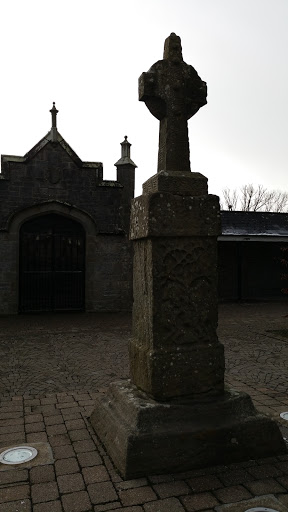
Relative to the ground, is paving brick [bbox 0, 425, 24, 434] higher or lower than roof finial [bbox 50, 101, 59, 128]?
lower

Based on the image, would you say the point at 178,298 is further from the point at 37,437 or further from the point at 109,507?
the point at 37,437

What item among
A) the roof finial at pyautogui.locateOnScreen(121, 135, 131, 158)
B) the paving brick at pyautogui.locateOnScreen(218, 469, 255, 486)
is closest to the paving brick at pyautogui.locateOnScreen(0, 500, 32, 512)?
the paving brick at pyautogui.locateOnScreen(218, 469, 255, 486)

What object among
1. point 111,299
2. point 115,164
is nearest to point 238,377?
point 111,299

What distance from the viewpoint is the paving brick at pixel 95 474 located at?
2934 mm

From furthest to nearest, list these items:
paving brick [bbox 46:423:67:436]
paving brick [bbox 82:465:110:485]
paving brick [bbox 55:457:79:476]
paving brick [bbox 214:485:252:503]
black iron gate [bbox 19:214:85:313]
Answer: black iron gate [bbox 19:214:85:313]
paving brick [bbox 46:423:67:436]
paving brick [bbox 55:457:79:476]
paving brick [bbox 82:465:110:485]
paving brick [bbox 214:485:252:503]

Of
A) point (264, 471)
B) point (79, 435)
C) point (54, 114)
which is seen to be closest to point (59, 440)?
point (79, 435)

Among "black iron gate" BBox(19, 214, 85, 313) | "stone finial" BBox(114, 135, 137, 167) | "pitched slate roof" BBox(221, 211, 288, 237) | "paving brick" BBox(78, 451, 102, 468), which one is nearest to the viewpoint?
"paving brick" BBox(78, 451, 102, 468)

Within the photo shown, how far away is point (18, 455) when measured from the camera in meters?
3.33

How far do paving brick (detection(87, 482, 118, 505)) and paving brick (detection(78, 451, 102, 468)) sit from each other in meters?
0.31

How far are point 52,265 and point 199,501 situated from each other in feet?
35.8

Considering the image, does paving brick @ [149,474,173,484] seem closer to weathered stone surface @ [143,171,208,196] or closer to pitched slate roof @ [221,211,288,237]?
weathered stone surface @ [143,171,208,196]

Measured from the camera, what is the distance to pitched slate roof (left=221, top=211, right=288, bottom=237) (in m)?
17.6

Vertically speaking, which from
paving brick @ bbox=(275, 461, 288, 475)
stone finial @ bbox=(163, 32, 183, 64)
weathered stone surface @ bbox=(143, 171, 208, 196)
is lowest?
paving brick @ bbox=(275, 461, 288, 475)

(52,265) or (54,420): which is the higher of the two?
(52,265)
